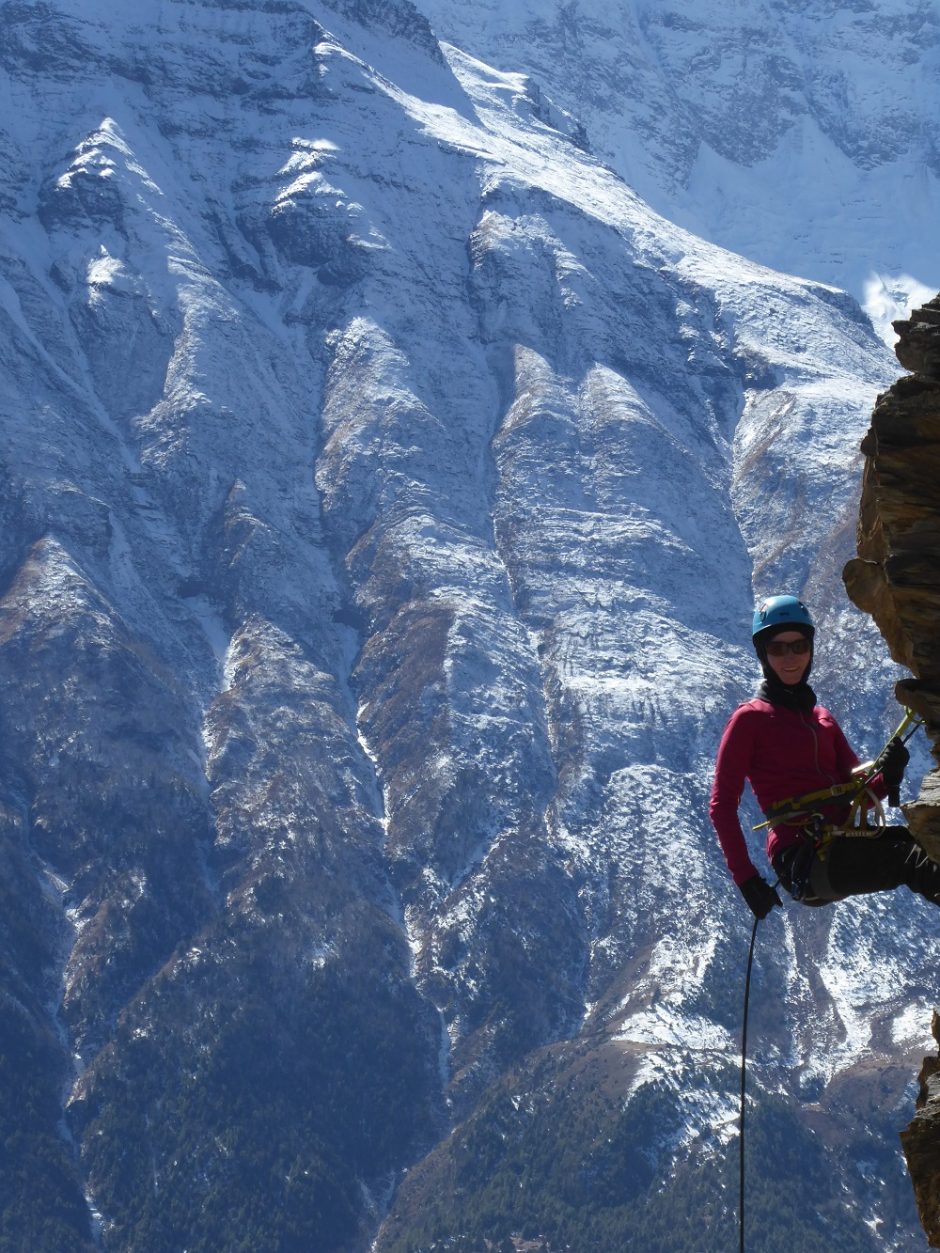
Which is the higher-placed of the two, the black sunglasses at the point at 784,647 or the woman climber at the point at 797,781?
the black sunglasses at the point at 784,647

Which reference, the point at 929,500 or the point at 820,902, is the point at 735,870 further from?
the point at 929,500

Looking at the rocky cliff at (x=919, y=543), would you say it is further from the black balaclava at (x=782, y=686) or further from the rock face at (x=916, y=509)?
the black balaclava at (x=782, y=686)

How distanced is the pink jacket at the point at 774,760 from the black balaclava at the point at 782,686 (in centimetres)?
8

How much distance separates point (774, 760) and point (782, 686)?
0.87 metres

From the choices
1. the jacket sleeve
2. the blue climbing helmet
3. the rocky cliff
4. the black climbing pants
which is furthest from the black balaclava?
the black climbing pants

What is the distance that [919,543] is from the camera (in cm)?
1944

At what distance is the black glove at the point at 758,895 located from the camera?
20.1 m

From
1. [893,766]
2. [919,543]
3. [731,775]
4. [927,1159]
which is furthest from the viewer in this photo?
[731,775]

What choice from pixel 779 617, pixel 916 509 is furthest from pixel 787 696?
pixel 916 509

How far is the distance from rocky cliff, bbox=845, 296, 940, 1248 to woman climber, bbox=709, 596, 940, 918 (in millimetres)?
1249

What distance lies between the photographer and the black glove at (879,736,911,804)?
2105 centimetres

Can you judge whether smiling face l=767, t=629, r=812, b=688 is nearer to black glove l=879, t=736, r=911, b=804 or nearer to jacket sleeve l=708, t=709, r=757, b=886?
jacket sleeve l=708, t=709, r=757, b=886

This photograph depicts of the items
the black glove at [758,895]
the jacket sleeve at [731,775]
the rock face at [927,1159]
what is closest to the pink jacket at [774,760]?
the jacket sleeve at [731,775]

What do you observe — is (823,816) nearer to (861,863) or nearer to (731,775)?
(861,863)
